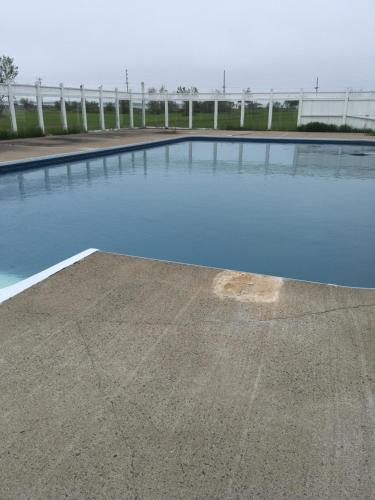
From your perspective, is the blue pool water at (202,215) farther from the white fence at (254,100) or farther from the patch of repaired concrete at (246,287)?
the white fence at (254,100)

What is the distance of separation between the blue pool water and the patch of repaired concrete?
3.48 ft

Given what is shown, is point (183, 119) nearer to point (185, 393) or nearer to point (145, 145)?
point (145, 145)

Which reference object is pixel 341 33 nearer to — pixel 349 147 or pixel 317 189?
pixel 349 147

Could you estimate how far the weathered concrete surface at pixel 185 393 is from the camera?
1658mm

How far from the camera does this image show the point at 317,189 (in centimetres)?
877

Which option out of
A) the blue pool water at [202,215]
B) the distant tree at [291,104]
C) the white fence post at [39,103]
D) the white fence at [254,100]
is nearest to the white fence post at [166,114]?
the white fence at [254,100]

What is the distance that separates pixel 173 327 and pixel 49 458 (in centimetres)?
119

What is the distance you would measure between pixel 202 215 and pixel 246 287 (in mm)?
3467

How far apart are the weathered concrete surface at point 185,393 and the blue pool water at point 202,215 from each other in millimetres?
1643

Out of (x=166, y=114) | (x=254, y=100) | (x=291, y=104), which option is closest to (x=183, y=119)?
(x=166, y=114)

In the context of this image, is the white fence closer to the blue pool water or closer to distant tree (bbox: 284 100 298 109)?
distant tree (bbox: 284 100 298 109)

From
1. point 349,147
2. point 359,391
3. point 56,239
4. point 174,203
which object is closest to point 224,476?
point 359,391

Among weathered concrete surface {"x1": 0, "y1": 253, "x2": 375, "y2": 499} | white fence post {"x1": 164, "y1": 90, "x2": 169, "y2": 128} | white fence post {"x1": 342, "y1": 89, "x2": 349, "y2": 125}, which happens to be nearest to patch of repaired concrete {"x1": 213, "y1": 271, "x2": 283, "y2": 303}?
weathered concrete surface {"x1": 0, "y1": 253, "x2": 375, "y2": 499}

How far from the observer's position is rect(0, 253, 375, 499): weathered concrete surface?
5.44ft
